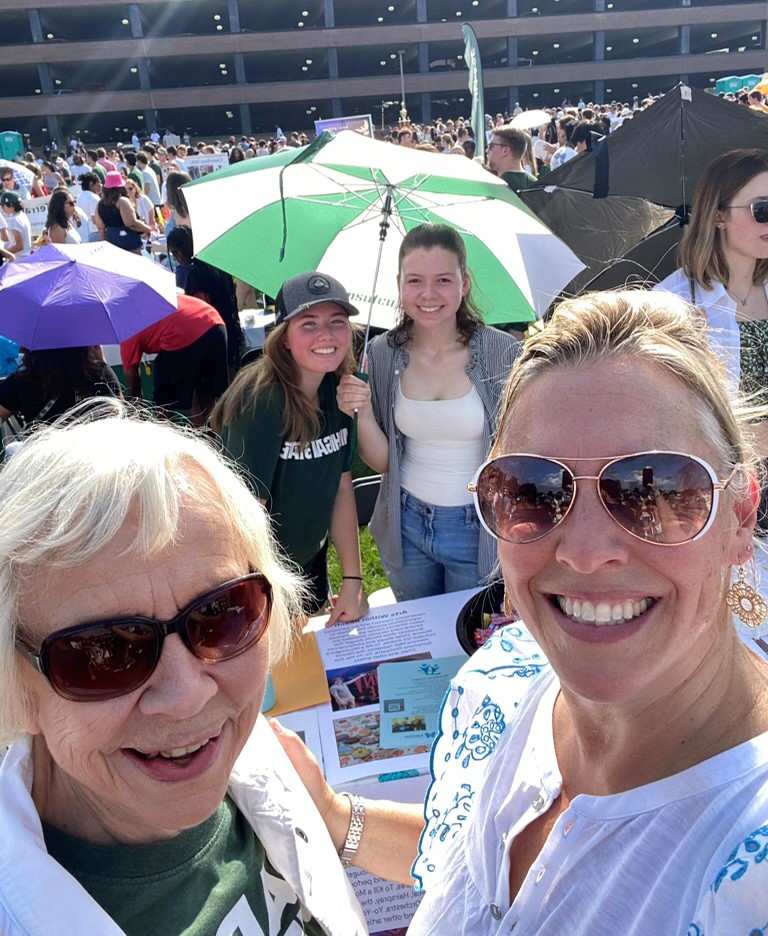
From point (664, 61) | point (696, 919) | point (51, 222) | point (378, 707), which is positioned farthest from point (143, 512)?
point (664, 61)

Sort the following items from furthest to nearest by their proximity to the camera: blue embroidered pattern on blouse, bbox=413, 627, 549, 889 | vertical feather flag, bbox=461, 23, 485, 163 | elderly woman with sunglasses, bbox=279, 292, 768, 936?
vertical feather flag, bbox=461, 23, 485, 163
blue embroidered pattern on blouse, bbox=413, 627, 549, 889
elderly woman with sunglasses, bbox=279, 292, 768, 936

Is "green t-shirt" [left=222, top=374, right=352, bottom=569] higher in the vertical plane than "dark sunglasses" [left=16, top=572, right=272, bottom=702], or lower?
lower

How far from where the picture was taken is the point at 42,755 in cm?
138

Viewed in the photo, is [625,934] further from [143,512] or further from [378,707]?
[378,707]

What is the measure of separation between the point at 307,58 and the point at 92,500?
55.1 m

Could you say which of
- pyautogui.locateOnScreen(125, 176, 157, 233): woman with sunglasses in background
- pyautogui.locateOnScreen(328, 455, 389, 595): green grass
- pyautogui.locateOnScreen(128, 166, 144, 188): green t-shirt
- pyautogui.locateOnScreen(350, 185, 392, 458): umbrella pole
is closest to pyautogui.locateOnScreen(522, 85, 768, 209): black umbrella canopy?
pyautogui.locateOnScreen(350, 185, 392, 458): umbrella pole

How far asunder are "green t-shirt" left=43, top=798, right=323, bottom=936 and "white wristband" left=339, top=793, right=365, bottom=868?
278 mm

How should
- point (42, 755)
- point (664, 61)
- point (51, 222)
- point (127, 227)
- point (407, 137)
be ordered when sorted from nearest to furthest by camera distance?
point (42, 755)
point (51, 222)
point (127, 227)
point (407, 137)
point (664, 61)

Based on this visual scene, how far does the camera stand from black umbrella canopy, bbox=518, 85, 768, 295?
5.05 m

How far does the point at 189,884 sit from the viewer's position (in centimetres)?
136

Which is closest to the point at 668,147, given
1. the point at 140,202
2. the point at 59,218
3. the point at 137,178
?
the point at 59,218

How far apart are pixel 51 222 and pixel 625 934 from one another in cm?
976

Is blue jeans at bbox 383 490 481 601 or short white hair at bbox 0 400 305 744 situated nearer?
short white hair at bbox 0 400 305 744

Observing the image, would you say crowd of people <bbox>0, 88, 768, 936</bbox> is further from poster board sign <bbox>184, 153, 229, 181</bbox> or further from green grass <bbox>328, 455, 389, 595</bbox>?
poster board sign <bbox>184, 153, 229, 181</bbox>
